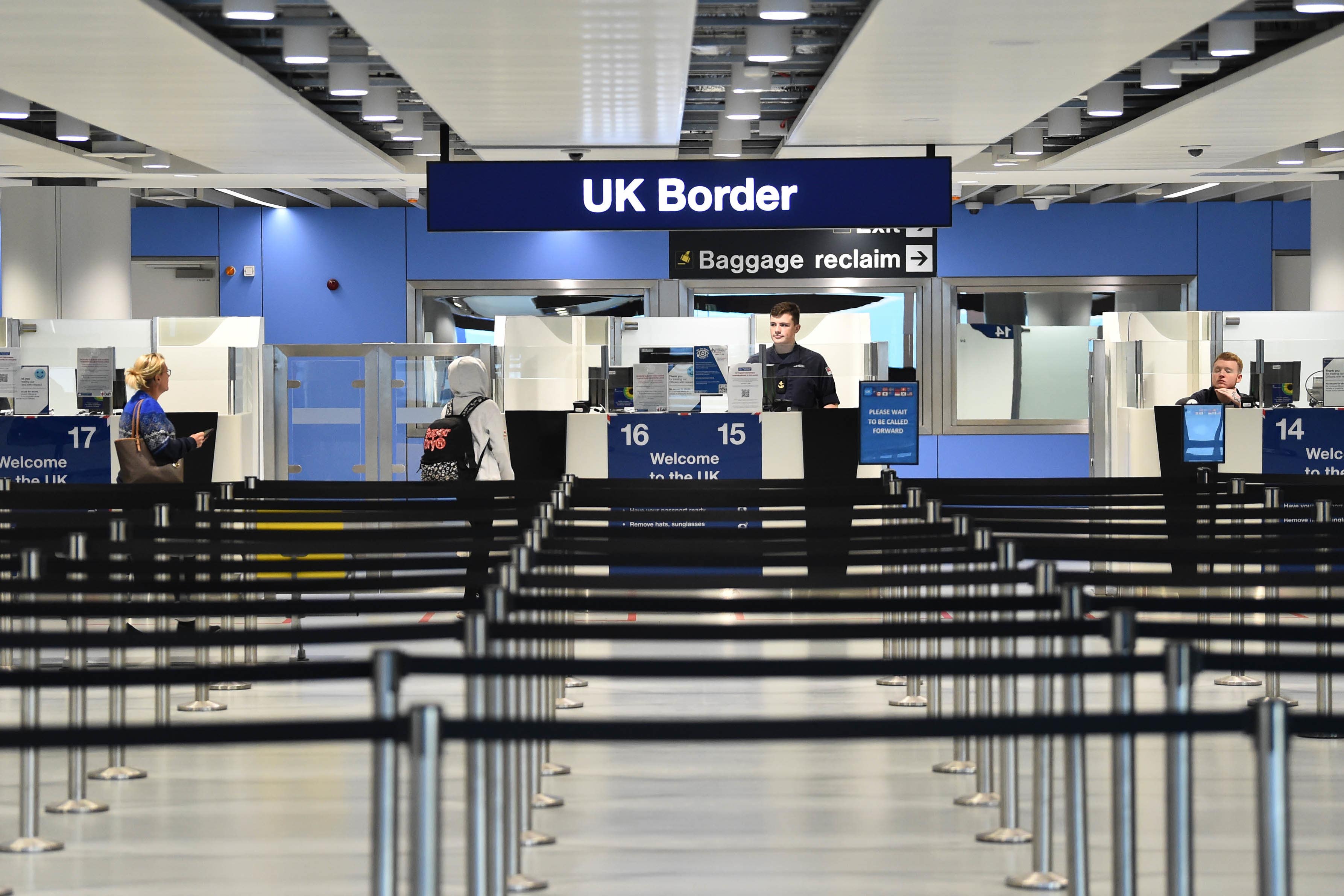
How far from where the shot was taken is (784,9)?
250 inches

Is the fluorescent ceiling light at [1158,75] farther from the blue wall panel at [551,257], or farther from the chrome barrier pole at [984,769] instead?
the blue wall panel at [551,257]

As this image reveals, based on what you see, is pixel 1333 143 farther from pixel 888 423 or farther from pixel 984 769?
pixel 984 769

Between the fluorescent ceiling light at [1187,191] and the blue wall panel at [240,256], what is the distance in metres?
8.90

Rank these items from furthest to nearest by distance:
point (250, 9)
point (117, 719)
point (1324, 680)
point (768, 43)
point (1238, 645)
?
point (768, 43) → point (1238, 645) → point (250, 9) → point (1324, 680) → point (117, 719)

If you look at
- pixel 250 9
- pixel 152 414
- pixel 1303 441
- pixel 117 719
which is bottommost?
pixel 117 719

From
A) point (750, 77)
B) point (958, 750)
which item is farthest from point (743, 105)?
point (958, 750)

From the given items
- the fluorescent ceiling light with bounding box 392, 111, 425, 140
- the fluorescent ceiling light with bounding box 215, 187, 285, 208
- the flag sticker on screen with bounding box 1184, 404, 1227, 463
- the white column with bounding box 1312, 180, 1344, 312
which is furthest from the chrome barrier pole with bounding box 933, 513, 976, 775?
the fluorescent ceiling light with bounding box 215, 187, 285, 208

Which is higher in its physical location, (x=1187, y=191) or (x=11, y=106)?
(x=1187, y=191)

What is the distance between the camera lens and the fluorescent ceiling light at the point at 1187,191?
13.9 metres

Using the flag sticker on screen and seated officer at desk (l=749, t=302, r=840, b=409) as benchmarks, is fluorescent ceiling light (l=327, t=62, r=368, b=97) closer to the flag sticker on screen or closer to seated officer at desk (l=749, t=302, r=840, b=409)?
seated officer at desk (l=749, t=302, r=840, b=409)

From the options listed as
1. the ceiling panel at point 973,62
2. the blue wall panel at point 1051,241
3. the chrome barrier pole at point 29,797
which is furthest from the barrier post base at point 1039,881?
the blue wall panel at point 1051,241

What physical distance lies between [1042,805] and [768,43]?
16.0 ft

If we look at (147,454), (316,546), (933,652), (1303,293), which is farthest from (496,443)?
(1303,293)

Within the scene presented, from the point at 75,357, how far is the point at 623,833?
866 cm
